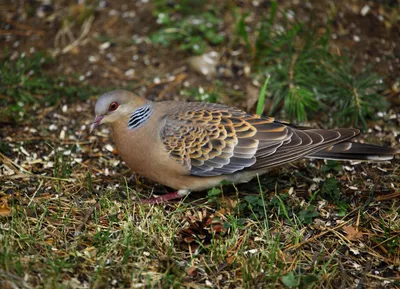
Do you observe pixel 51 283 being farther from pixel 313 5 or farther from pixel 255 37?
pixel 313 5

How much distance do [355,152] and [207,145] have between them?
1188mm

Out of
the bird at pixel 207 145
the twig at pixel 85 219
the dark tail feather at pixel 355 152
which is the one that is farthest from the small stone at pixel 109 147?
the dark tail feather at pixel 355 152

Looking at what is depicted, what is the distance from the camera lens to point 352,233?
4.28m

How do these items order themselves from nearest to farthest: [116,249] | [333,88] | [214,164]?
[116,249], [214,164], [333,88]

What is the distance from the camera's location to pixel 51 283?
3428 millimetres

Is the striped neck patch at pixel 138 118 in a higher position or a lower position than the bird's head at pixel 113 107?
lower

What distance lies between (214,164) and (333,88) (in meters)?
1.76

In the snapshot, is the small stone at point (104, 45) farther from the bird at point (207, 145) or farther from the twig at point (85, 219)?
the twig at point (85, 219)

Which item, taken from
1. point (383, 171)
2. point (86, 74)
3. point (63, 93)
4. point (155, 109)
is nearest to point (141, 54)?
point (86, 74)

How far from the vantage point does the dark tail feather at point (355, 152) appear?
4.56m

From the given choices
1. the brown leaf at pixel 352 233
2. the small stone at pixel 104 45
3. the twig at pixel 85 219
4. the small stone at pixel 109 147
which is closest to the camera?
the twig at pixel 85 219

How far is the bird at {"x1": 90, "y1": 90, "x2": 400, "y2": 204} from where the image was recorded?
4500mm

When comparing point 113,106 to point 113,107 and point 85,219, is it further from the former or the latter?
point 85,219

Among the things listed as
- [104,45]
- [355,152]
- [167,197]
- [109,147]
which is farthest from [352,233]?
[104,45]
